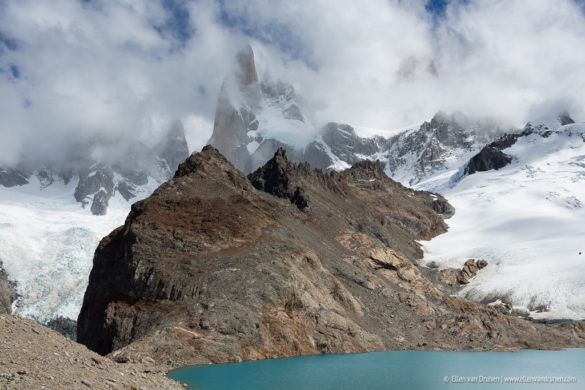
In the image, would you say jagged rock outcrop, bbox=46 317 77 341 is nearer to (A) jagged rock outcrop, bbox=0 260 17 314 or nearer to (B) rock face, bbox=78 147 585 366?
(A) jagged rock outcrop, bbox=0 260 17 314

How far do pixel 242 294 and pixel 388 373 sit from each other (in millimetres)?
26975

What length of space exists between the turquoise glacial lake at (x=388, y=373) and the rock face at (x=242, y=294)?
5.60 meters

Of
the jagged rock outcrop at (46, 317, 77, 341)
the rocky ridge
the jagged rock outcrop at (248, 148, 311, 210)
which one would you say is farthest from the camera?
the jagged rock outcrop at (46, 317, 77, 341)

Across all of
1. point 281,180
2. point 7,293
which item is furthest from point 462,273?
point 7,293

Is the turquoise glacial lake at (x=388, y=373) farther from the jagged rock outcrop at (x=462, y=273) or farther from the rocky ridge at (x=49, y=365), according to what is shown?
the jagged rock outcrop at (x=462, y=273)

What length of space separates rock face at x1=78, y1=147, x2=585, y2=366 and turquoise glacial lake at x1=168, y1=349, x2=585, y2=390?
5597 mm

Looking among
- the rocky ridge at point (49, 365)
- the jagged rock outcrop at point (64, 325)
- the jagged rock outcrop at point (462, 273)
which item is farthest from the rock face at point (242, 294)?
the jagged rock outcrop at point (64, 325)

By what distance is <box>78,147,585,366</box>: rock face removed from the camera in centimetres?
7950

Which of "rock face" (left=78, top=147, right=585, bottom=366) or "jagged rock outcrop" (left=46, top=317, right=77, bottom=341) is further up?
"jagged rock outcrop" (left=46, top=317, right=77, bottom=341)

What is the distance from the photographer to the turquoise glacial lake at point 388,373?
5509 cm

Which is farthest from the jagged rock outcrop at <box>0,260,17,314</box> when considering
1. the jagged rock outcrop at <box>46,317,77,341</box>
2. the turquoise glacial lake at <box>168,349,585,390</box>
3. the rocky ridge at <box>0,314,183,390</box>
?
the rocky ridge at <box>0,314,183,390</box>

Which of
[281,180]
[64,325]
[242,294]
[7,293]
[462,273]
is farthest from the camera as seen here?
[7,293]

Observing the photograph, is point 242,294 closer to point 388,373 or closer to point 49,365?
point 388,373

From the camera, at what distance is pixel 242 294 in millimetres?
84500
